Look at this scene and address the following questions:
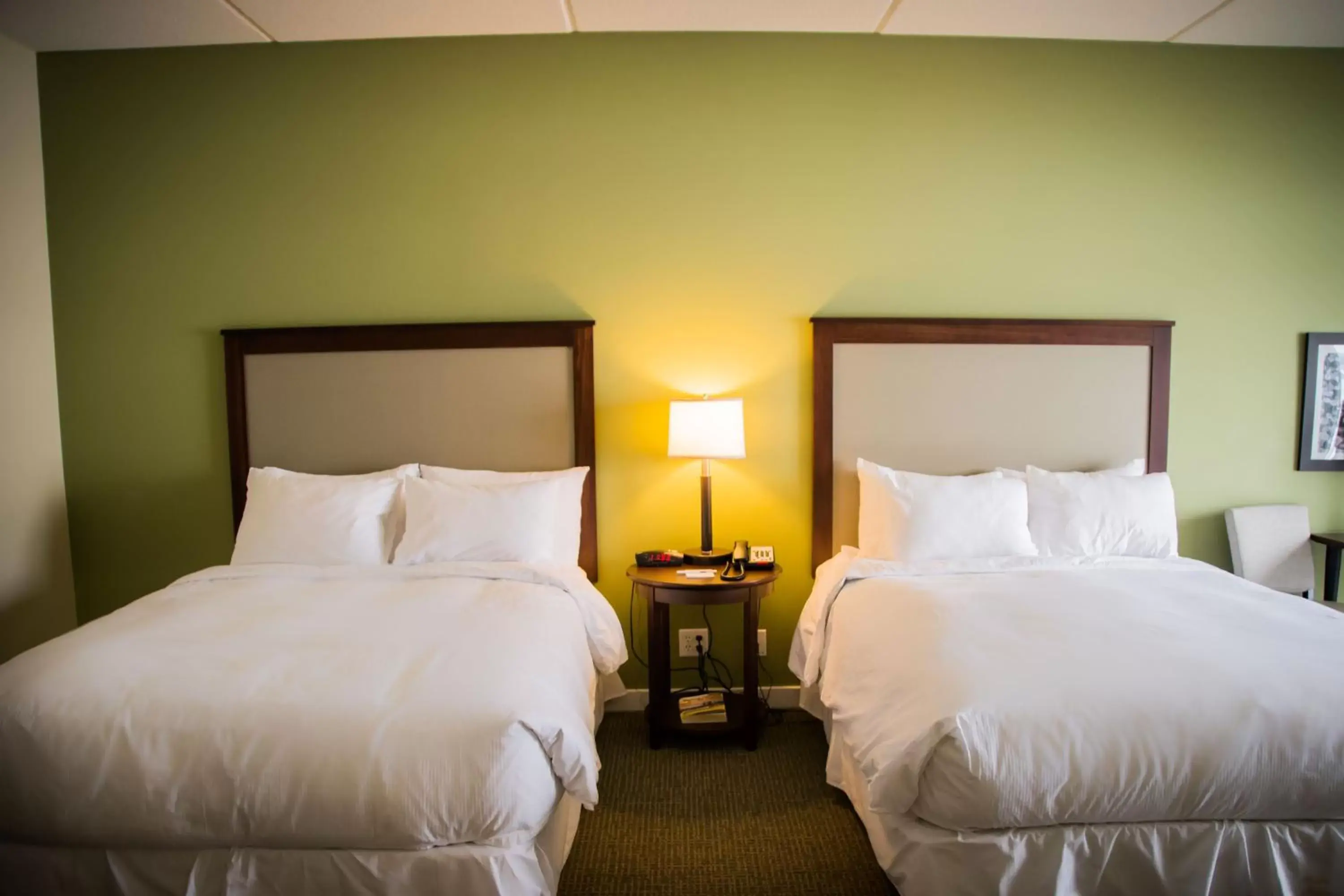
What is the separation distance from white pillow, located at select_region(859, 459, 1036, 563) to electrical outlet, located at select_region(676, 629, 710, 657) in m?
0.80

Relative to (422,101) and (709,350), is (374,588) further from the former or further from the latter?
(422,101)

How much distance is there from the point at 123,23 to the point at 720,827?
3695 millimetres

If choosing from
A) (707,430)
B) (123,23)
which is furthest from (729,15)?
(123,23)

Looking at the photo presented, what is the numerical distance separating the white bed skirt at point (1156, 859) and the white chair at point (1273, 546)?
1.94 meters

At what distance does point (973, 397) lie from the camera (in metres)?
3.01

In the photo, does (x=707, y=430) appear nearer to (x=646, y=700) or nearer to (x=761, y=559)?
(x=761, y=559)

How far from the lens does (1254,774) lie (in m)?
1.48

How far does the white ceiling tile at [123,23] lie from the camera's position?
8.12 feet

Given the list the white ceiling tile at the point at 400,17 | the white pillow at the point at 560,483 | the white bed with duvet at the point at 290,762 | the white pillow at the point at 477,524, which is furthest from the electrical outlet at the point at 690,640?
the white ceiling tile at the point at 400,17

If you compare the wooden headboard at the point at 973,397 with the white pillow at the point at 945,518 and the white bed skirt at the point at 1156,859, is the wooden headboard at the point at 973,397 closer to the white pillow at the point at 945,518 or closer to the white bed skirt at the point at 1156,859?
the white pillow at the point at 945,518

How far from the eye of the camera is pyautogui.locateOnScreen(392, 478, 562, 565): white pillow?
8.41 ft

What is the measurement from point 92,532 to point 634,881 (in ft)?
9.80

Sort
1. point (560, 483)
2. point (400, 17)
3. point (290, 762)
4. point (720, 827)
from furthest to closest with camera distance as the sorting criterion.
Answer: point (560, 483)
point (400, 17)
point (720, 827)
point (290, 762)

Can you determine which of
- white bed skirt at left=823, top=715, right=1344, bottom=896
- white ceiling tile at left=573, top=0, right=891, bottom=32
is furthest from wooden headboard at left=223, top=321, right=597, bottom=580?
white bed skirt at left=823, top=715, right=1344, bottom=896
